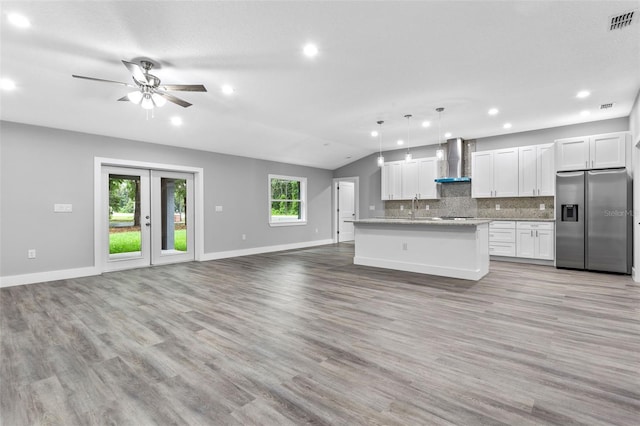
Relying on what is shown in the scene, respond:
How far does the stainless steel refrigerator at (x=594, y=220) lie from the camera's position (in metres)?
5.07

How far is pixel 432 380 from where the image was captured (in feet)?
6.55

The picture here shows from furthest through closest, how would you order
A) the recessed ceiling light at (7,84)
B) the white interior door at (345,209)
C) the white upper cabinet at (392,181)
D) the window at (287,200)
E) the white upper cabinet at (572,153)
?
the white interior door at (345,209)
the window at (287,200)
the white upper cabinet at (392,181)
the white upper cabinet at (572,153)
the recessed ceiling light at (7,84)

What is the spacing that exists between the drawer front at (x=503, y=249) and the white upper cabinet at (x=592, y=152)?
1.69m

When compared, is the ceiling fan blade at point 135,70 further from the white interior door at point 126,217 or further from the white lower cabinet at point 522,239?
the white lower cabinet at point 522,239

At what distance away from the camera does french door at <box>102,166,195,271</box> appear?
5668mm

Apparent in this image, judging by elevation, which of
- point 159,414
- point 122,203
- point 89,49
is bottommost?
point 159,414

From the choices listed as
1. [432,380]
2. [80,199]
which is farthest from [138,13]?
[80,199]

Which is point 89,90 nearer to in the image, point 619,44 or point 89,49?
point 89,49

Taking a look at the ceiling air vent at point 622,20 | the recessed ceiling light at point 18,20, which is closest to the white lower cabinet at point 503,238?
the ceiling air vent at point 622,20

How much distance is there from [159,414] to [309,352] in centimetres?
107

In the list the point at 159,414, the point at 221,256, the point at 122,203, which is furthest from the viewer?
the point at 221,256

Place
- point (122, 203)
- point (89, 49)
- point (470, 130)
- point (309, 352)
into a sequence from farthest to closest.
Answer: point (470, 130) < point (122, 203) < point (89, 49) < point (309, 352)

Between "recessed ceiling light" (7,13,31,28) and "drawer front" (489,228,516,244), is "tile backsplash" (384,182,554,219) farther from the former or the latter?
"recessed ceiling light" (7,13,31,28)

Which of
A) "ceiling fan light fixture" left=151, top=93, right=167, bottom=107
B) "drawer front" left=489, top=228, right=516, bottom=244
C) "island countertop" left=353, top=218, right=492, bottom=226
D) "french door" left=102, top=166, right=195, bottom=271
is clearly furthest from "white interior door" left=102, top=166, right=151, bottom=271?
"drawer front" left=489, top=228, right=516, bottom=244
